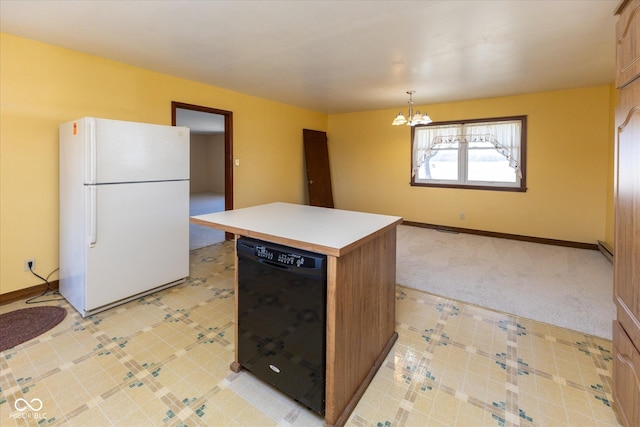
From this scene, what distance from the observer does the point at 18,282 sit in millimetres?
2781

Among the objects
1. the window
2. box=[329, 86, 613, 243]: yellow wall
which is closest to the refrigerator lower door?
box=[329, 86, 613, 243]: yellow wall

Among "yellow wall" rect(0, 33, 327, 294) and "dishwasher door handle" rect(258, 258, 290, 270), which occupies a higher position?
"yellow wall" rect(0, 33, 327, 294)

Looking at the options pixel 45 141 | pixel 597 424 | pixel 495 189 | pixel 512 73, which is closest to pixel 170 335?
pixel 45 141

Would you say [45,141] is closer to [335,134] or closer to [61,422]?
[61,422]

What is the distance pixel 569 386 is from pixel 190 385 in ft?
7.25

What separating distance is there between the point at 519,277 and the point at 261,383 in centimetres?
312

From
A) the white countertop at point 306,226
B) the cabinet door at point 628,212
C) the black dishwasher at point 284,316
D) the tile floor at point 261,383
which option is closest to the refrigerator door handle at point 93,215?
the tile floor at point 261,383

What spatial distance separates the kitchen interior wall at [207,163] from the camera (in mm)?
11782

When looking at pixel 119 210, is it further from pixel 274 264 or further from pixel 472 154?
pixel 472 154

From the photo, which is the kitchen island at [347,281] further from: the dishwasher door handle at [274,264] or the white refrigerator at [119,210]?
the white refrigerator at [119,210]

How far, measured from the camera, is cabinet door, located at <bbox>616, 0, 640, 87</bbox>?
52.3 inches

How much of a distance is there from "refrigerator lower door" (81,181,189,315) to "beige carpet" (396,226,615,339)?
246 centimetres

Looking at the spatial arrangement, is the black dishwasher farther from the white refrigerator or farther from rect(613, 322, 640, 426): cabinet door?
the white refrigerator

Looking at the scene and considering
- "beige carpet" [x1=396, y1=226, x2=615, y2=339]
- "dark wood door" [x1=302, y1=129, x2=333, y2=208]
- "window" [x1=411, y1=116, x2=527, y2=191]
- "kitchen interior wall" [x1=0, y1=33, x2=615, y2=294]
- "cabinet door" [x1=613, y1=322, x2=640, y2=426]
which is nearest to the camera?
"cabinet door" [x1=613, y1=322, x2=640, y2=426]
